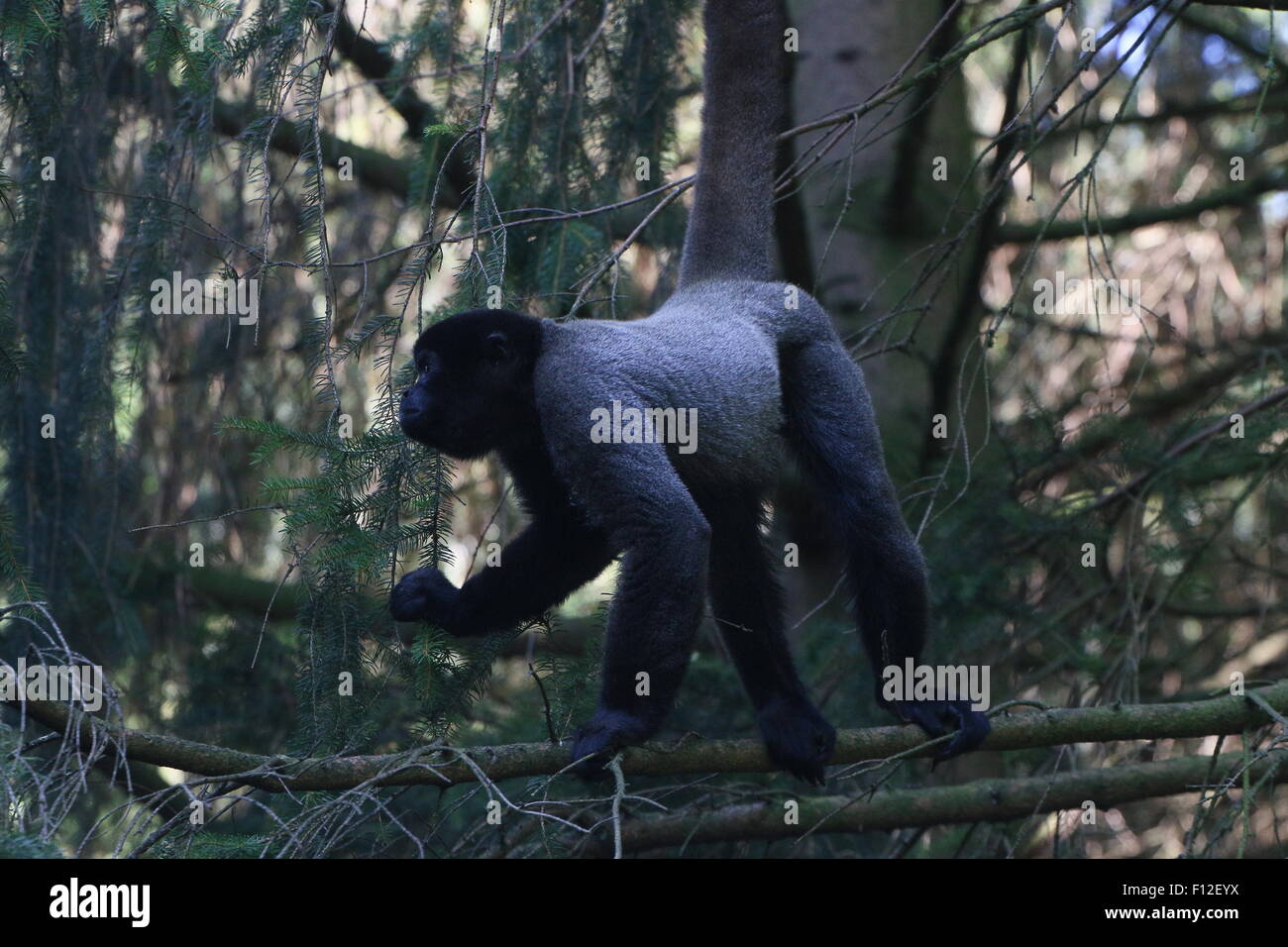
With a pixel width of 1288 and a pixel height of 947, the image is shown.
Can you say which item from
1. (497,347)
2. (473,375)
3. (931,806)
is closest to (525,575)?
(473,375)

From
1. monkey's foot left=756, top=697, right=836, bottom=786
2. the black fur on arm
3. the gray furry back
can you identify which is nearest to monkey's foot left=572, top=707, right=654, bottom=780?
monkey's foot left=756, top=697, right=836, bottom=786

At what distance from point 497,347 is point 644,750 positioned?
170 cm

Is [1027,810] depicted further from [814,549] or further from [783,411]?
[814,549]

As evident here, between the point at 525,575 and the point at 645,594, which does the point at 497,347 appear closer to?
the point at 525,575

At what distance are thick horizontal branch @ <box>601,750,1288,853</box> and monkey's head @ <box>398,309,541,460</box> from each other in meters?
1.90

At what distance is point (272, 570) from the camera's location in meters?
8.86

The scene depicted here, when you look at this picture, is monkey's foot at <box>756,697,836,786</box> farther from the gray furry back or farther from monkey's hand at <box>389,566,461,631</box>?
the gray furry back

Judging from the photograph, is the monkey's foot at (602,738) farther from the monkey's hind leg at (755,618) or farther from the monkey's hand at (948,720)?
the monkey's hand at (948,720)

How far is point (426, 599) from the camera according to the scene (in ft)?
16.7

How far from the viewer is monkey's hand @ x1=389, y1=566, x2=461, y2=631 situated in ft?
16.6

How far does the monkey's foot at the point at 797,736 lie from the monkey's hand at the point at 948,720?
1.09 feet

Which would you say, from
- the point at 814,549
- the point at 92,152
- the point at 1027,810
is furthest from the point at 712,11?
the point at 1027,810
